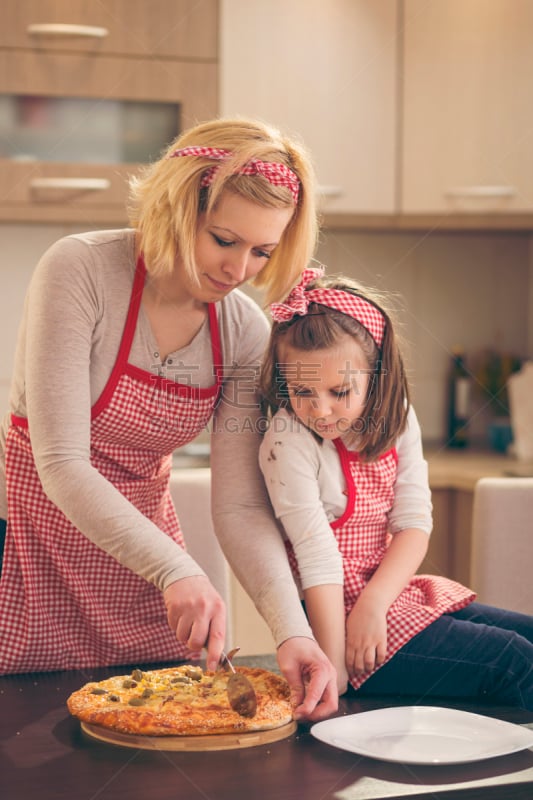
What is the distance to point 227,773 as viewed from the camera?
901mm

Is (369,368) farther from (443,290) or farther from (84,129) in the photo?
(443,290)

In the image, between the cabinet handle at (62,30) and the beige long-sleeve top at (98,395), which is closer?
the beige long-sleeve top at (98,395)

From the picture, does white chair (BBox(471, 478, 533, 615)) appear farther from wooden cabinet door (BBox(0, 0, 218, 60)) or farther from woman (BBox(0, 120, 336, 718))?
wooden cabinet door (BBox(0, 0, 218, 60))

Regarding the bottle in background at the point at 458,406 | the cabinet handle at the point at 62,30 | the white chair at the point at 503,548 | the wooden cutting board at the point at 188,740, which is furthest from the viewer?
the bottle in background at the point at 458,406

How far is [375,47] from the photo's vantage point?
265 cm

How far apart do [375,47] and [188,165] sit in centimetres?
162

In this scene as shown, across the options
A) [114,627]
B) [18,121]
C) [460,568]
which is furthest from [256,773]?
[18,121]

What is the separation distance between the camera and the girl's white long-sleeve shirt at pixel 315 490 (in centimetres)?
124

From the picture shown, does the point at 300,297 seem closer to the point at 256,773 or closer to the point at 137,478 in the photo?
the point at 137,478

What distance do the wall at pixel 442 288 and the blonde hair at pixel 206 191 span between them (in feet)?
5.56

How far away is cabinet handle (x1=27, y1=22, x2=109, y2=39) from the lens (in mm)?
2434

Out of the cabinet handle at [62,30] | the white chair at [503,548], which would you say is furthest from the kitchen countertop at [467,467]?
the cabinet handle at [62,30]

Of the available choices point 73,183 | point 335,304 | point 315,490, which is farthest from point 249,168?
point 73,183

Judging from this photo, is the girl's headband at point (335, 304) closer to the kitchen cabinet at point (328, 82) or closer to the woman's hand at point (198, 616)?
the woman's hand at point (198, 616)
